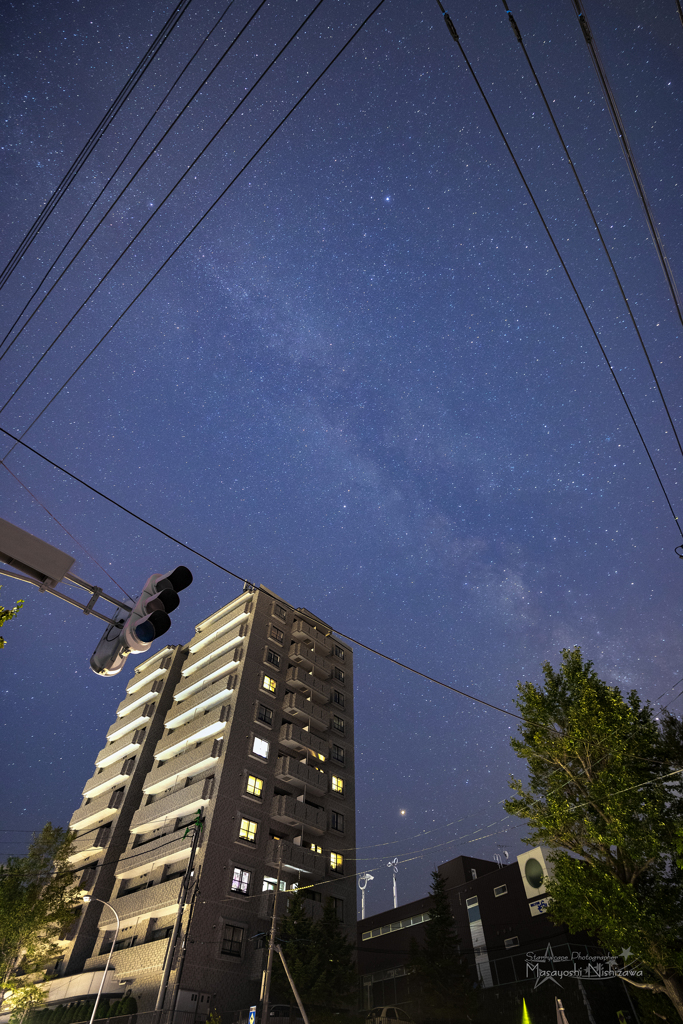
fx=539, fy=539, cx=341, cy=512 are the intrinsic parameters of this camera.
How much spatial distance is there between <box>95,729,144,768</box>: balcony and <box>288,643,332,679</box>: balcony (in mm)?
15597

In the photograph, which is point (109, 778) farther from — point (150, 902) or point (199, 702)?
point (150, 902)

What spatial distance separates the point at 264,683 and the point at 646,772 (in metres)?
30.2

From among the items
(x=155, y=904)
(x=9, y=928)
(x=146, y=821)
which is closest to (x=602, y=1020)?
(x=155, y=904)

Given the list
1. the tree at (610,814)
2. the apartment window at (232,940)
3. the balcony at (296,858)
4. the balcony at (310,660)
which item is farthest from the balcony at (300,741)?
the tree at (610,814)

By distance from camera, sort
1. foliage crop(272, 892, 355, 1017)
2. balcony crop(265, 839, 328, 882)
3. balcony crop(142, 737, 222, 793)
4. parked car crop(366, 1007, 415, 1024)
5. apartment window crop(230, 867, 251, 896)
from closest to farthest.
→ 1. foliage crop(272, 892, 355, 1017)
2. parked car crop(366, 1007, 415, 1024)
3. apartment window crop(230, 867, 251, 896)
4. balcony crop(265, 839, 328, 882)
5. balcony crop(142, 737, 222, 793)

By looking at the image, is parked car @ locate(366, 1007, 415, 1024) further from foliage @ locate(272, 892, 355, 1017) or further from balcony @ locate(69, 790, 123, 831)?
balcony @ locate(69, 790, 123, 831)

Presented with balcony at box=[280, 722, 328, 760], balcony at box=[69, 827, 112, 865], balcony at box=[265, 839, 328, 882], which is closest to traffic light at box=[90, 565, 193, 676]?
balcony at box=[265, 839, 328, 882]

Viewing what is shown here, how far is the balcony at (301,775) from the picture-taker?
4053cm

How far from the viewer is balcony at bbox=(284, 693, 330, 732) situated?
44.8 metres

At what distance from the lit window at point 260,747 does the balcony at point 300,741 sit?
1.41 m

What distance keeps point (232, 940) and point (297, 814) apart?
27.5 ft

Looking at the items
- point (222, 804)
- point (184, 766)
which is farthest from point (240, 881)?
point (184, 766)

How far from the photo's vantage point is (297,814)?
3891 centimetres

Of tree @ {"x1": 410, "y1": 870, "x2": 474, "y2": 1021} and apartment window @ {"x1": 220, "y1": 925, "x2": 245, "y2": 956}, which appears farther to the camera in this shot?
tree @ {"x1": 410, "y1": 870, "x2": 474, "y2": 1021}
